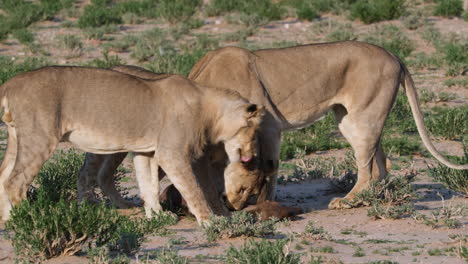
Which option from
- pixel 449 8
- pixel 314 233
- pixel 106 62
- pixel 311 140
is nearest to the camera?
pixel 314 233

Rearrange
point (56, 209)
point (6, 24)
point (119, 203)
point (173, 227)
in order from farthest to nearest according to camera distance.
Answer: point (6, 24) → point (119, 203) → point (173, 227) → point (56, 209)

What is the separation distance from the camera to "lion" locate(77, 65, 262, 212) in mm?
8562

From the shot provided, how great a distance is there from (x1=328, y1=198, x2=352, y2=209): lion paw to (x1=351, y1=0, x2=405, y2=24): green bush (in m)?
15.9

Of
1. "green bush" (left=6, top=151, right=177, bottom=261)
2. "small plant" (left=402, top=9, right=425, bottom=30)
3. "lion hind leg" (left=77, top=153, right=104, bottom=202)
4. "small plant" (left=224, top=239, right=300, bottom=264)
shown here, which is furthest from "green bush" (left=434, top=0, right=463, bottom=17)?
"small plant" (left=224, top=239, right=300, bottom=264)

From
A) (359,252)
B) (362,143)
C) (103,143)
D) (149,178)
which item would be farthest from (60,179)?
(359,252)

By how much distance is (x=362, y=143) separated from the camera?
965 centimetres

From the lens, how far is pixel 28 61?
742 inches

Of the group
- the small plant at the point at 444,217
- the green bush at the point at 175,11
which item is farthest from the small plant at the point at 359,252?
the green bush at the point at 175,11

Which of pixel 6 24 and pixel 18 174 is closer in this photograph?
pixel 18 174

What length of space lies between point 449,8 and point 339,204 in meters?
17.2

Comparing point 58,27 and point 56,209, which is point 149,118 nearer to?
point 56,209

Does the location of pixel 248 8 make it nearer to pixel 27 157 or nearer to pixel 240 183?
pixel 240 183

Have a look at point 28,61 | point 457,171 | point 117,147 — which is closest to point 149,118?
point 117,147

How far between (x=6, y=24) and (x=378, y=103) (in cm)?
1580
